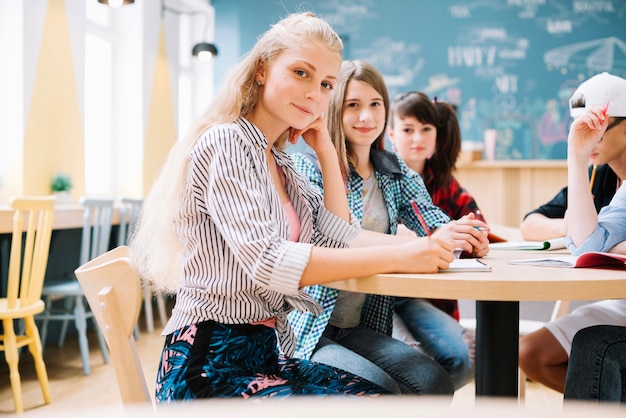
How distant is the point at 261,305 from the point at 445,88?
249 inches

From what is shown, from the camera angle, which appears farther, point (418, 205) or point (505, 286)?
point (418, 205)

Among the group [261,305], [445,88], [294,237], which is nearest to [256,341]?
[261,305]

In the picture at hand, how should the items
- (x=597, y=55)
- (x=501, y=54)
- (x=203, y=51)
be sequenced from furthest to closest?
(x=501, y=54)
(x=597, y=55)
(x=203, y=51)

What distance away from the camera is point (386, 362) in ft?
5.24

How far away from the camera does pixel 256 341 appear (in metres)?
1.18

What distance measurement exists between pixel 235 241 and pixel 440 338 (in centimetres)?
99

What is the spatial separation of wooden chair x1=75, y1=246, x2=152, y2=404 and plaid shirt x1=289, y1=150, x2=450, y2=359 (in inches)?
27.8

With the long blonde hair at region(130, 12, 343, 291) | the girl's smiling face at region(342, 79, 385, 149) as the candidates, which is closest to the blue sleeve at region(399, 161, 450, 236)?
the girl's smiling face at region(342, 79, 385, 149)

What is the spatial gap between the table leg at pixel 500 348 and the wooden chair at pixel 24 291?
205cm

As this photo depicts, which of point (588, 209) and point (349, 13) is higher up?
point (349, 13)

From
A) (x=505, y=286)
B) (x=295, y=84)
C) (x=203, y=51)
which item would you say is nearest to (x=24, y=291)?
(x=295, y=84)

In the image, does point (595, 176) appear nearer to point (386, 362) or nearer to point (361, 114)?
point (361, 114)

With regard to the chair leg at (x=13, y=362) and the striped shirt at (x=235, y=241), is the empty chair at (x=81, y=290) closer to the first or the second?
the chair leg at (x=13, y=362)

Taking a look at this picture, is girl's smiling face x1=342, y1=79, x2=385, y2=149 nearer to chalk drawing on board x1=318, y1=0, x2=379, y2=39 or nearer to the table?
the table
